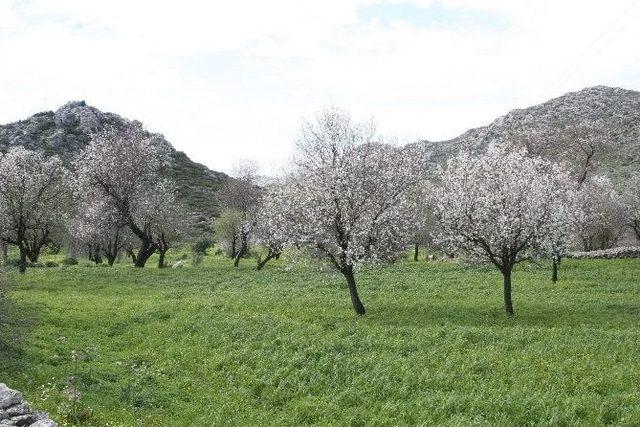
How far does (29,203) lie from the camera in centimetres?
5322

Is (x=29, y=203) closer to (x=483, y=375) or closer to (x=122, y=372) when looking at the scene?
(x=122, y=372)

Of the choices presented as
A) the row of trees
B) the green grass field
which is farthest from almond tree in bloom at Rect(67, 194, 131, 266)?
the green grass field

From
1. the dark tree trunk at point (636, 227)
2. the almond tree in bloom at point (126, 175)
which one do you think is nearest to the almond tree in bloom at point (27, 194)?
the almond tree in bloom at point (126, 175)

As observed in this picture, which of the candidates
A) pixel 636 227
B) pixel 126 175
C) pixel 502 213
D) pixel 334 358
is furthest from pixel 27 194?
pixel 636 227

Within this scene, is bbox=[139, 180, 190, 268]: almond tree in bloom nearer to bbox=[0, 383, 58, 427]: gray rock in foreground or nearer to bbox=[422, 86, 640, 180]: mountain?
bbox=[422, 86, 640, 180]: mountain

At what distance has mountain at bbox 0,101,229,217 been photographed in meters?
147

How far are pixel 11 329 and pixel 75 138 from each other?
478ft

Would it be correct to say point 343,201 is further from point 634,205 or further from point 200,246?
point 200,246

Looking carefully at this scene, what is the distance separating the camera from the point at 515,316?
30.1 metres

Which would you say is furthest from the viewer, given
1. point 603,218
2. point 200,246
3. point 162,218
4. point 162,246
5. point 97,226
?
point 200,246

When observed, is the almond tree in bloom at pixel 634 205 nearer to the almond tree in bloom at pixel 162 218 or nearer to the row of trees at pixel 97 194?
the almond tree in bloom at pixel 162 218

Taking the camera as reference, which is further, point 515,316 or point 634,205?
point 634,205

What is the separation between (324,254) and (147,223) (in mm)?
38801

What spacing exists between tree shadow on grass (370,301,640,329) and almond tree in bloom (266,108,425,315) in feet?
9.37
